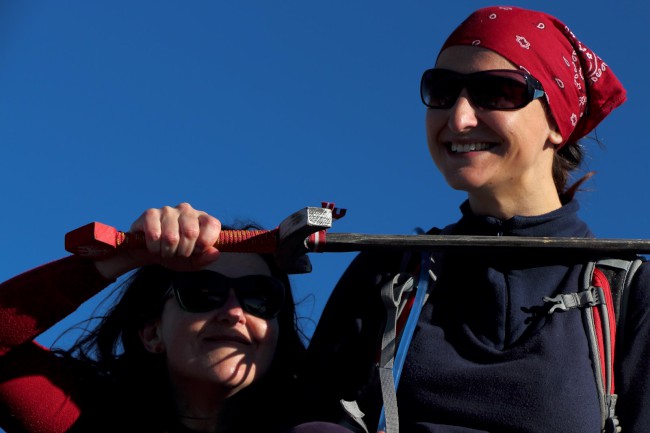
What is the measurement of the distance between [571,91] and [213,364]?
2165 millimetres

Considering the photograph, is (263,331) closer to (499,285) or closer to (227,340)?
(227,340)

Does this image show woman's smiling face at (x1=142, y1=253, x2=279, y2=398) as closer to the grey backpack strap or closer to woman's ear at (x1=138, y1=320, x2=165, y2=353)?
woman's ear at (x1=138, y1=320, x2=165, y2=353)

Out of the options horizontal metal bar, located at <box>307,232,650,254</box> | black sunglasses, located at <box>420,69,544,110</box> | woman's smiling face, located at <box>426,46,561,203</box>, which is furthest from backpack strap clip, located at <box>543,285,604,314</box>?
black sunglasses, located at <box>420,69,544,110</box>

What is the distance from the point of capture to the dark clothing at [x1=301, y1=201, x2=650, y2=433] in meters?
3.81

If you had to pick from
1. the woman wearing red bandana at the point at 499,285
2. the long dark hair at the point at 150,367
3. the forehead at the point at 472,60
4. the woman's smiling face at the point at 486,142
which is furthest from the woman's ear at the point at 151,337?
the forehead at the point at 472,60

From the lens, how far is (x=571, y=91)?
448 centimetres

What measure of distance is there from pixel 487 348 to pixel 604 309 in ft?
1.61

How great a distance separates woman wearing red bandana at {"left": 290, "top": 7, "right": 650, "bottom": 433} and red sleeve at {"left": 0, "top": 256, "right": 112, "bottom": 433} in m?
1.16

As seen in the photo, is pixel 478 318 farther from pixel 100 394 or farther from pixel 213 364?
pixel 100 394

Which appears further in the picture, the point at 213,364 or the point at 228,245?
the point at 213,364

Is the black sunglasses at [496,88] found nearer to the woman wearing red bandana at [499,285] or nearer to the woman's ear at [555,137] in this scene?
the woman wearing red bandana at [499,285]

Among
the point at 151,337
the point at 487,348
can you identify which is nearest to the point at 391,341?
the point at 487,348

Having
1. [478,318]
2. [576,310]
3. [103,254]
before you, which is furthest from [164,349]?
[576,310]

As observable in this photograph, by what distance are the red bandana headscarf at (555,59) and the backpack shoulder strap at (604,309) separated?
0.75 meters
